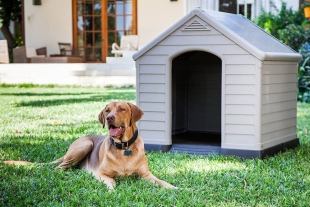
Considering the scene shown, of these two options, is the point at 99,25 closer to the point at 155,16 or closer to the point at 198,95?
the point at 155,16

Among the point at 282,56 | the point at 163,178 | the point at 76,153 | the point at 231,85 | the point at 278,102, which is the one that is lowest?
the point at 163,178

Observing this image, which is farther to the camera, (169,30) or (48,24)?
(48,24)

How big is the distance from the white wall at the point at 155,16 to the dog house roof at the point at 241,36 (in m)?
13.3

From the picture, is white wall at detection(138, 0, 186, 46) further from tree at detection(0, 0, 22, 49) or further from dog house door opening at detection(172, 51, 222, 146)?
dog house door opening at detection(172, 51, 222, 146)

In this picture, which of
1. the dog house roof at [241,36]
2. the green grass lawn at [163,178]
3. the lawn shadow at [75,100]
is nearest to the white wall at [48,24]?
the lawn shadow at [75,100]

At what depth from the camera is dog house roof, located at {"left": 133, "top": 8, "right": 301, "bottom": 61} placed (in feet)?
19.6

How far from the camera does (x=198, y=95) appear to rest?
7.73 metres

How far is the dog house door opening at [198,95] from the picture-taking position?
7.61 metres

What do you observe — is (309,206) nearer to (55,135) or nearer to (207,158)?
(207,158)

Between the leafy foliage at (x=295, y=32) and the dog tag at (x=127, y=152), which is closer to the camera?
the dog tag at (x=127, y=152)

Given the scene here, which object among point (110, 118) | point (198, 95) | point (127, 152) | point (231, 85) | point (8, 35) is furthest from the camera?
point (8, 35)

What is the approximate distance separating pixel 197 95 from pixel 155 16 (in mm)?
13040

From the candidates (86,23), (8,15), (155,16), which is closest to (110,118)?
(155,16)

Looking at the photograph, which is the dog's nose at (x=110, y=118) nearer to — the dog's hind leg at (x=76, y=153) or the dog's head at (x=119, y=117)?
the dog's head at (x=119, y=117)
